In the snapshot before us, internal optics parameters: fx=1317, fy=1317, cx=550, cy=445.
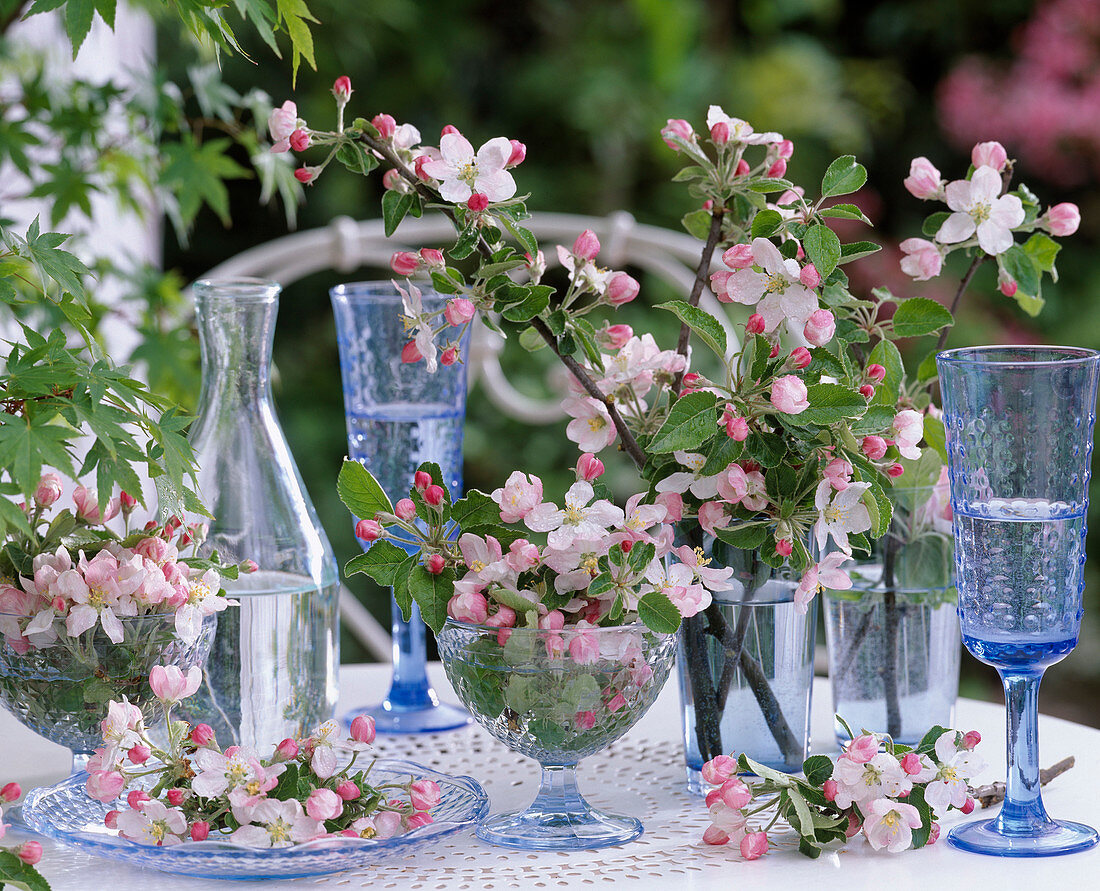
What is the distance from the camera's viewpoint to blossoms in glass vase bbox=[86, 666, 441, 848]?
726 millimetres

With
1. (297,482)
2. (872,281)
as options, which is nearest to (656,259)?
(297,482)

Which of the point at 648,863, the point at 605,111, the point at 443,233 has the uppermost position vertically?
the point at 605,111

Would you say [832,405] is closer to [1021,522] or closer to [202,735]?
[1021,522]

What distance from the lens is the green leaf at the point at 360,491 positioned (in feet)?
2.57

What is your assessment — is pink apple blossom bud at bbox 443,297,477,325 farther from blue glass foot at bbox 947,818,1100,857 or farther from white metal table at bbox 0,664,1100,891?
blue glass foot at bbox 947,818,1100,857

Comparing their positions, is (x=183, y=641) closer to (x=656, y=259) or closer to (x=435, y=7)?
(x=656, y=259)

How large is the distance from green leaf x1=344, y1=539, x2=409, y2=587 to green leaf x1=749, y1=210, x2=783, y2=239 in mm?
→ 287

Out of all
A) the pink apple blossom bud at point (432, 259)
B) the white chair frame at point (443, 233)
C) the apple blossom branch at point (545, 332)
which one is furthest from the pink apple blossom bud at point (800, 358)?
the white chair frame at point (443, 233)

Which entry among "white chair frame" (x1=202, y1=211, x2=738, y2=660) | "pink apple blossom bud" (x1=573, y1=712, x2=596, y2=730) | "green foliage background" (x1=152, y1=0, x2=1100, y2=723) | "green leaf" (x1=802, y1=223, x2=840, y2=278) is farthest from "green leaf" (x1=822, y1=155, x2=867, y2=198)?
"green foliage background" (x1=152, y1=0, x2=1100, y2=723)

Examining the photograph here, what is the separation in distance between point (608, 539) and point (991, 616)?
23cm

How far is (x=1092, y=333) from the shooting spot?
10.2 ft

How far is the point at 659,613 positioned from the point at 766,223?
0.80ft

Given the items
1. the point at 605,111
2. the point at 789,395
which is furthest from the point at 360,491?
the point at 605,111

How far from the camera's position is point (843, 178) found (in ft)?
2.57
